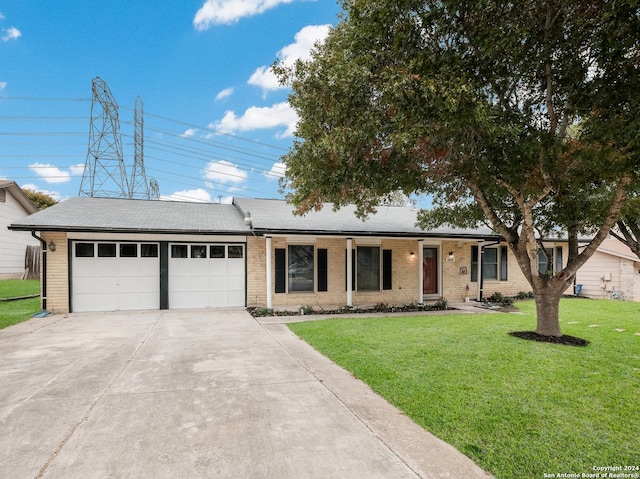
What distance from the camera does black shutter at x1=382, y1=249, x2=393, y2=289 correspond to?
13.4 metres

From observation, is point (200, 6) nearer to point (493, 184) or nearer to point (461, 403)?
point (493, 184)

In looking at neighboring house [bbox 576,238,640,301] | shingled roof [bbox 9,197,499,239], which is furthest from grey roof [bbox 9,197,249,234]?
neighboring house [bbox 576,238,640,301]

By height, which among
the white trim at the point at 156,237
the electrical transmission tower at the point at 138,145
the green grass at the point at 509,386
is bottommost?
the green grass at the point at 509,386

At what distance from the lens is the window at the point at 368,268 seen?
13.1 metres

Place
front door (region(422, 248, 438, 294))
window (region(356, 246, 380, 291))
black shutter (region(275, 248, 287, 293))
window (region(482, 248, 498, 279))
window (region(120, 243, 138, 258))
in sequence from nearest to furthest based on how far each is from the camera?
1. window (region(120, 243, 138, 258))
2. black shutter (region(275, 248, 287, 293))
3. window (region(356, 246, 380, 291))
4. front door (region(422, 248, 438, 294))
5. window (region(482, 248, 498, 279))

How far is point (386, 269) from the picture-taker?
13391mm

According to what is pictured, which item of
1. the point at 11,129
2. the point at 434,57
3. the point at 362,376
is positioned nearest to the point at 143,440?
the point at 362,376

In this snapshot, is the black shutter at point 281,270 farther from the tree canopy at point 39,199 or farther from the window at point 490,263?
the tree canopy at point 39,199

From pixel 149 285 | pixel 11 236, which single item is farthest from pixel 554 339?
pixel 11 236

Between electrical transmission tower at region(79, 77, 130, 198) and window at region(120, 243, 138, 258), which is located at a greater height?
electrical transmission tower at region(79, 77, 130, 198)

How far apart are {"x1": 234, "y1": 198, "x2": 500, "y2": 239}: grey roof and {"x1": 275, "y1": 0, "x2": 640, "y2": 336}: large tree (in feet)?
13.4

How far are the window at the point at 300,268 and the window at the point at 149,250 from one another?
4.27 m

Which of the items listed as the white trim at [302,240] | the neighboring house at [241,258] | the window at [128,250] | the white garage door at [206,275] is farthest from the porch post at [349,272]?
the window at [128,250]

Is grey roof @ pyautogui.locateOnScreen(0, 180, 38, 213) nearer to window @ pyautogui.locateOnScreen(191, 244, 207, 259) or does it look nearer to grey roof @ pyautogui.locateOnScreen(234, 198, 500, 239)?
grey roof @ pyautogui.locateOnScreen(234, 198, 500, 239)
